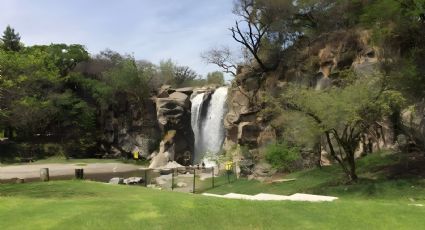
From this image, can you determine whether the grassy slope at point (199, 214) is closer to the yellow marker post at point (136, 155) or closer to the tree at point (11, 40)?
the yellow marker post at point (136, 155)

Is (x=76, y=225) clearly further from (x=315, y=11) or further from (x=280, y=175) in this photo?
(x=315, y=11)

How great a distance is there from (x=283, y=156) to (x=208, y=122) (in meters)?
25.5

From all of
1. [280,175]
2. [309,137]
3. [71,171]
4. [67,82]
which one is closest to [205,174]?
[280,175]

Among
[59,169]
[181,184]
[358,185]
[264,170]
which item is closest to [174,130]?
[59,169]

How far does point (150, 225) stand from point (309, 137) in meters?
13.6

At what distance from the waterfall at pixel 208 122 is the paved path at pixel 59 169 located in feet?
26.1

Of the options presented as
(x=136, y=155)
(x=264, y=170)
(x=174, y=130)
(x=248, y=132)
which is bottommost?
(x=264, y=170)

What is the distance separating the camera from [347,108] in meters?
19.7

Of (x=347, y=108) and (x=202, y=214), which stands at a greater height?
(x=347, y=108)

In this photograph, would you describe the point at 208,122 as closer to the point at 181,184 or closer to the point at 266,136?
the point at 266,136

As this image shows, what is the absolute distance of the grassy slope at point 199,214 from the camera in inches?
372

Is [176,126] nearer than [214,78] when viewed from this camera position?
Yes

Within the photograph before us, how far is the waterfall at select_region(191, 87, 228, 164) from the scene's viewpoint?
172 feet

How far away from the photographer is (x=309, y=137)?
21.7 meters
